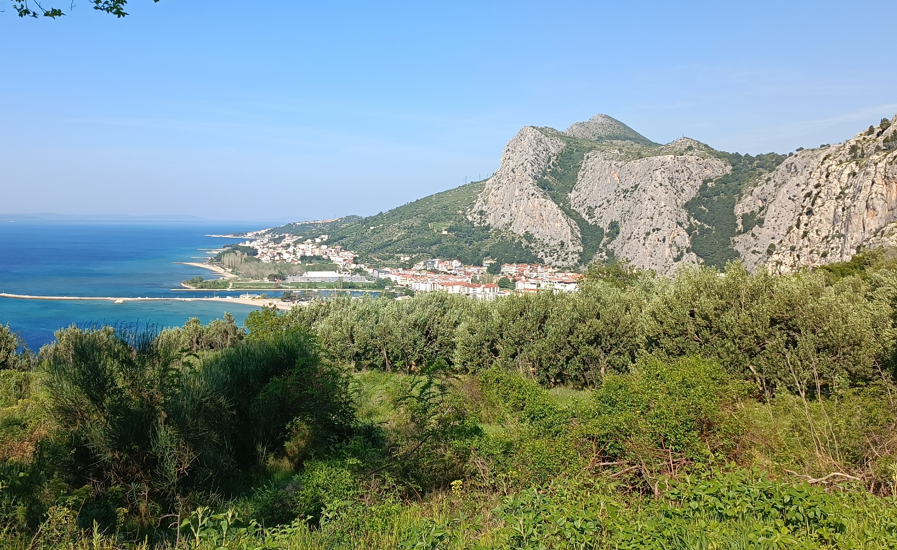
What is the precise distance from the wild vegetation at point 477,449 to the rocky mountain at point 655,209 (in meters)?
25.8

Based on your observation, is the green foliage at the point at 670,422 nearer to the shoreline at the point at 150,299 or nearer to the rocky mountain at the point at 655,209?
the rocky mountain at the point at 655,209

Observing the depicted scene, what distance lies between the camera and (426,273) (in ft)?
318

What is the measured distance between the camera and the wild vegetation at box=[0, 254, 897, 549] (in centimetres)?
395

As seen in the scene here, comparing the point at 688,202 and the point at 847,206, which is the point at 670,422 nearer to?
the point at 847,206

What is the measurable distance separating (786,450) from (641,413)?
1.56 m

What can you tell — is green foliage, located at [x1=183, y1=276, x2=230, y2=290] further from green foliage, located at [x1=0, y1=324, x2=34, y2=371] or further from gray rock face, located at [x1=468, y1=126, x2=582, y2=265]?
green foliage, located at [x1=0, y1=324, x2=34, y2=371]

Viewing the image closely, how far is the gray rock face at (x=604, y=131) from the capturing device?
529ft

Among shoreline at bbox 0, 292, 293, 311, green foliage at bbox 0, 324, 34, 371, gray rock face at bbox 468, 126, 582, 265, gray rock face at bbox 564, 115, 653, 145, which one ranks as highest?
gray rock face at bbox 564, 115, 653, 145

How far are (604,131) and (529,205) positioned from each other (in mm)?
70985

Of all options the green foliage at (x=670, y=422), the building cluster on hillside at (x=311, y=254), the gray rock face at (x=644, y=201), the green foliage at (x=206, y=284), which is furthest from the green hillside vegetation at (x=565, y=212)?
the green foliage at (x=670, y=422)

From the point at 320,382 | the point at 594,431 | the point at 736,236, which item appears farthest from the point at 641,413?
the point at 736,236

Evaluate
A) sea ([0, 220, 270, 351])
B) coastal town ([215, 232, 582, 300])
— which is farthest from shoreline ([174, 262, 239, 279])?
sea ([0, 220, 270, 351])

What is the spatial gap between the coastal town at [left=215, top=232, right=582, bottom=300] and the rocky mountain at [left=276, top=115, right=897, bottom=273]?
680 cm

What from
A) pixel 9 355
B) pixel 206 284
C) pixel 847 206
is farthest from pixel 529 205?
pixel 9 355
